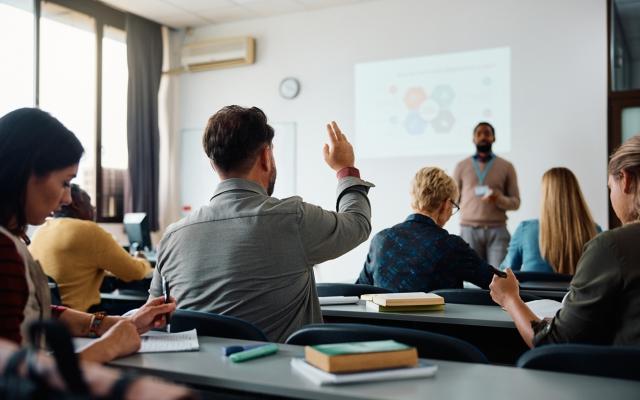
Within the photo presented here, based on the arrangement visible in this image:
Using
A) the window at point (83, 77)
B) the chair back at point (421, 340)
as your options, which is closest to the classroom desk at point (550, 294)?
the chair back at point (421, 340)

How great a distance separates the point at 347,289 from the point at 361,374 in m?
1.66

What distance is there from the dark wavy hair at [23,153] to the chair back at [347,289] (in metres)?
1.65

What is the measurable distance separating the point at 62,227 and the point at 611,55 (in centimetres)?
473

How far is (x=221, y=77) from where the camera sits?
7633 mm

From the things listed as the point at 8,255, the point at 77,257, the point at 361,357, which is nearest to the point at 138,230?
the point at 77,257

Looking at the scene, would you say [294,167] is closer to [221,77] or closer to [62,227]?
[221,77]

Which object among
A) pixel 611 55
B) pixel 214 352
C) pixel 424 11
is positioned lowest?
pixel 214 352

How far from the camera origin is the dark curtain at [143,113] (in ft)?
23.9

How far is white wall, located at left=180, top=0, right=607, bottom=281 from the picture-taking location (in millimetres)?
5773

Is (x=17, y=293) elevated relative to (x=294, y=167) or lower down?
lower down

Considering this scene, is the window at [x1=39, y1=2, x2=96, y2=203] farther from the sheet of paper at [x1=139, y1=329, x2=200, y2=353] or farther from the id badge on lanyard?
the sheet of paper at [x1=139, y1=329, x2=200, y2=353]

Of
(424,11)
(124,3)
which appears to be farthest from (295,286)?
(124,3)

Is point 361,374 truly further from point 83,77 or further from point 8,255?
point 83,77

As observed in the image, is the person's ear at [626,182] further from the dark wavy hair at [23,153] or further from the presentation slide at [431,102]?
the presentation slide at [431,102]
